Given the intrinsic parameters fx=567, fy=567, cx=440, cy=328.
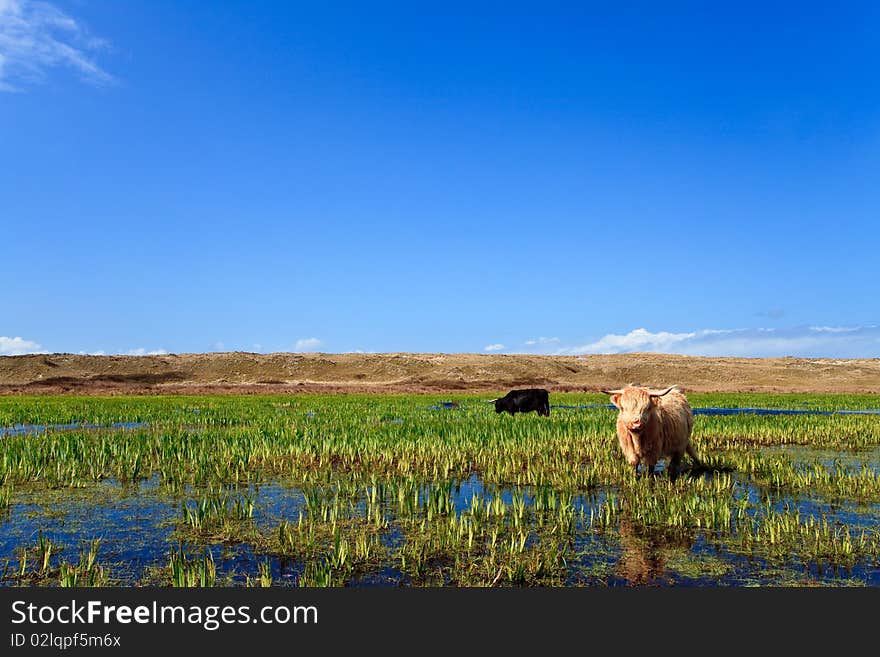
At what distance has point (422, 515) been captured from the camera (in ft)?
24.7

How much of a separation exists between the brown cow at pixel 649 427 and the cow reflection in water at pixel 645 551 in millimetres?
2696

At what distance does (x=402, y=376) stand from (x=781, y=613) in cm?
8046

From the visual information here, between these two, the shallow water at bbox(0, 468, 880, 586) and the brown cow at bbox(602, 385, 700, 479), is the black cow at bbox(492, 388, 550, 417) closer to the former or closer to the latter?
the brown cow at bbox(602, 385, 700, 479)

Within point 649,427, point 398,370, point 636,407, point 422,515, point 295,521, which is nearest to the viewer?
point 295,521

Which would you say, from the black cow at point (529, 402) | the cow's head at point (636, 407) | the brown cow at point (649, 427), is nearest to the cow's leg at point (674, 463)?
the brown cow at point (649, 427)

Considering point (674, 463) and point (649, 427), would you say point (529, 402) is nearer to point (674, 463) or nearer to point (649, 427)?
point (674, 463)

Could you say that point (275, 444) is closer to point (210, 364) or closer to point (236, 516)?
point (236, 516)

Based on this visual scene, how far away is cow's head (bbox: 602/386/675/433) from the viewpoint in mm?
9398

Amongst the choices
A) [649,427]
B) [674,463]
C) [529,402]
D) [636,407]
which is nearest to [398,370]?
[529,402]

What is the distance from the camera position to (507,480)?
394 inches

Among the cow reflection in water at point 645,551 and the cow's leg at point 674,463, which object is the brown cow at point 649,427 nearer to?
the cow's leg at point 674,463

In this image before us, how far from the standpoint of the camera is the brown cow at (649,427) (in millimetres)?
9539

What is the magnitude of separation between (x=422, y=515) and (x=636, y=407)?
421cm

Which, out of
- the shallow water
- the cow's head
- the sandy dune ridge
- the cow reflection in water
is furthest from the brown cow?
the sandy dune ridge
